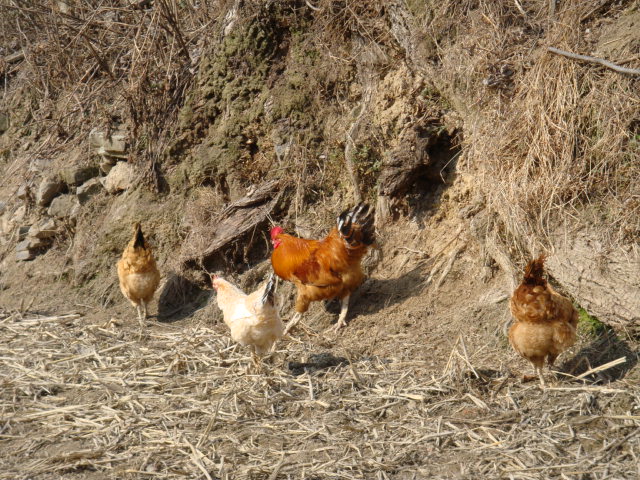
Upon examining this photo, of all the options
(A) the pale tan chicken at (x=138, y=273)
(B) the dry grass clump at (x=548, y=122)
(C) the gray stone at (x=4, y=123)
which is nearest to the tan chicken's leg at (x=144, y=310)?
(A) the pale tan chicken at (x=138, y=273)

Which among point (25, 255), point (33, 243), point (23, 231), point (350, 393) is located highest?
point (23, 231)

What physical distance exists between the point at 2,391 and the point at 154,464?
77.9 inches

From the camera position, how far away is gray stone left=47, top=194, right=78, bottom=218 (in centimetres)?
948

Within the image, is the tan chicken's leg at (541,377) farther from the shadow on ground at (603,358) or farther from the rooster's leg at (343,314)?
the rooster's leg at (343,314)

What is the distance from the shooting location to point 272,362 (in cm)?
632

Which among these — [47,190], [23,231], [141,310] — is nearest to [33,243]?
[23,231]

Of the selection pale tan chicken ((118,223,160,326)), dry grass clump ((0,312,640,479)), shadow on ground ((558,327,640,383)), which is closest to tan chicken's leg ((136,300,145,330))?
pale tan chicken ((118,223,160,326))

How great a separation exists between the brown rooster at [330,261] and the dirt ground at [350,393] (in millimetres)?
366

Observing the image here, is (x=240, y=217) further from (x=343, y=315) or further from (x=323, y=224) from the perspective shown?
(x=343, y=315)

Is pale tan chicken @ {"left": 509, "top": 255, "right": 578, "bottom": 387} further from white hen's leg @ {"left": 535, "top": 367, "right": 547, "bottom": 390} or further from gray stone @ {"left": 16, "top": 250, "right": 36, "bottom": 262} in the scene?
gray stone @ {"left": 16, "top": 250, "right": 36, "bottom": 262}

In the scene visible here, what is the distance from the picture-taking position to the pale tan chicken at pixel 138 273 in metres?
7.59

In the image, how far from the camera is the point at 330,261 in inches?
272

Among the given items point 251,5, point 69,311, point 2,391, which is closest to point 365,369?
point 2,391

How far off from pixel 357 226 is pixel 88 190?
445 cm
